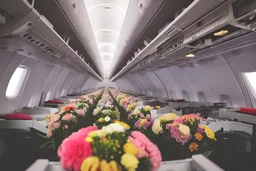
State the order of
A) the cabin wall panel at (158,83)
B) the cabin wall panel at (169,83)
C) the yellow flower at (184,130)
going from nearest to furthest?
the yellow flower at (184,130) < the cabin wall panel at (169,83) < the cabin wall panel at (158,83)


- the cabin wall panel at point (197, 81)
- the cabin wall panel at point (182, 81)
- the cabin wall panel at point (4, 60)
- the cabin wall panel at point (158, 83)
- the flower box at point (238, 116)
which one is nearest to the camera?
the flower box at point (238, 116)

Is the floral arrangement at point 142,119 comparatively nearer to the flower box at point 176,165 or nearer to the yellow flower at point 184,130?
the yellow flower at point 184,130

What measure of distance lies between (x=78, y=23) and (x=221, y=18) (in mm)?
3719

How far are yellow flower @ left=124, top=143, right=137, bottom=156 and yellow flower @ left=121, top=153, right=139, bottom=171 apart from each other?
0.10 ft

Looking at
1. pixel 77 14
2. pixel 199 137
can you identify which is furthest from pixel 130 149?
pixel 77 14

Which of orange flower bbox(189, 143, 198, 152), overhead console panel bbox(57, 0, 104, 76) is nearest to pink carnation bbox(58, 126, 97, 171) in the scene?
orange flower bbox(189, 143, 198, 152)

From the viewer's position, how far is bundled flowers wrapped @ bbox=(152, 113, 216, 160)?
2.04m

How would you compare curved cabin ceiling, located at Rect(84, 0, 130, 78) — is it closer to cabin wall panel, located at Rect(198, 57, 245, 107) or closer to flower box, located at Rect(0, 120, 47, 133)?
flower box, located at Rect(0, 120, 47, 133)

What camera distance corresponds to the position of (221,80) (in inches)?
347

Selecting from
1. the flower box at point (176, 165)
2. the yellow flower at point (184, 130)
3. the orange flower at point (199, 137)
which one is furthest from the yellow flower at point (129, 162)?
the orange flower at point (199, 137)

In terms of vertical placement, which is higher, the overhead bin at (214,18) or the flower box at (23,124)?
the overhead bin at (214,18)

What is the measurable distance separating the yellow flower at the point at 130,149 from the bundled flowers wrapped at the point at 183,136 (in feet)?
3.22

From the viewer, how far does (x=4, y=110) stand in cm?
744

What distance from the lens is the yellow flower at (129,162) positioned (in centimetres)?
104
